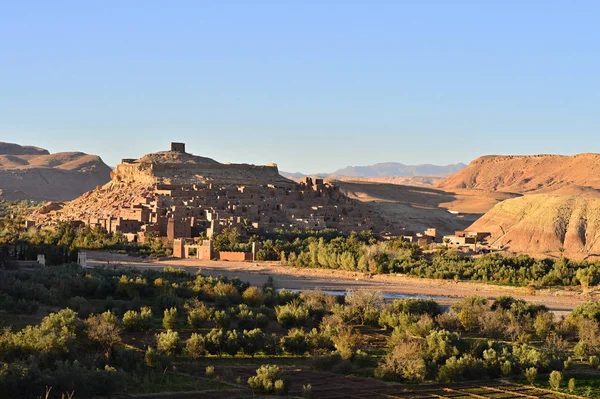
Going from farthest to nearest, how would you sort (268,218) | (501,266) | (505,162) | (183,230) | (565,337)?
(505,162) → (268,218) → (183,230) → (501,266) → (565,337)

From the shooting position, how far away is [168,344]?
18.3 metres

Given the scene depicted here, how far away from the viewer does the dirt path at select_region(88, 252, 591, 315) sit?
3262cm

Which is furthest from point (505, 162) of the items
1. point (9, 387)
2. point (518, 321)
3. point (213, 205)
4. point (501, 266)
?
point (9, 387)

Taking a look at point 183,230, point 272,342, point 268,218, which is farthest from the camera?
point 268,218

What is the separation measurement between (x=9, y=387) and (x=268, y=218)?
140 ft

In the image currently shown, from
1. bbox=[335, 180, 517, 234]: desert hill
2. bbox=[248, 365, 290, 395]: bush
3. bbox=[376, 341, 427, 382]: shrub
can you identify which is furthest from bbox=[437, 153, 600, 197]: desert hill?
bbox=[248, 365, 290, 395]: bush

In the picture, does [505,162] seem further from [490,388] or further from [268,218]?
[490,388]

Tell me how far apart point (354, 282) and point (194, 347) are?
1868cm

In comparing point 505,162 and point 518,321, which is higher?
point 505,162

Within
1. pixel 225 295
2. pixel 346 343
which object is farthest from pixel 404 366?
pixel 225 295

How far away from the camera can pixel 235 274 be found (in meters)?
38.2

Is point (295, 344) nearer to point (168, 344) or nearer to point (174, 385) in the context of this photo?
point (168, 344)

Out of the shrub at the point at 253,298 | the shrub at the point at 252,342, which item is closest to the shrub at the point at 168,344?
the shrub at the point at 252,342

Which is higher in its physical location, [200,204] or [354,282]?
[200,204]
